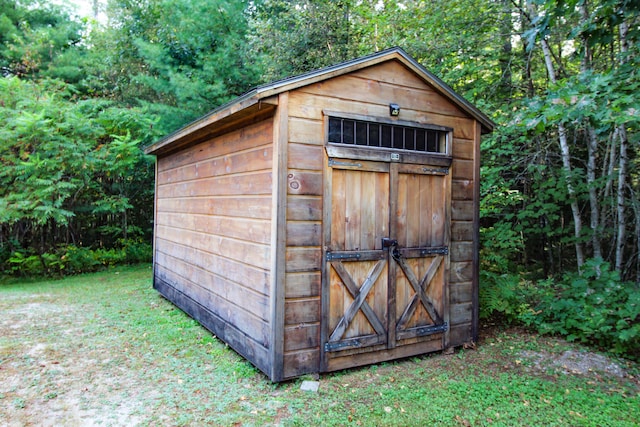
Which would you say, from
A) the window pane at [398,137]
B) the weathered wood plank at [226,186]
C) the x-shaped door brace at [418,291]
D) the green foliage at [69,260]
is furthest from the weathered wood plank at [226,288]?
the green foliage at [69,260]

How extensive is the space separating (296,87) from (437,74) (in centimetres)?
481

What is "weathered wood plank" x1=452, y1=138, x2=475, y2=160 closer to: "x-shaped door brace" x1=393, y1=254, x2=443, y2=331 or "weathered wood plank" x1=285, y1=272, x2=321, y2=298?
"x-shaped door brace" x1=393, y1=254, x2=443, y2=331

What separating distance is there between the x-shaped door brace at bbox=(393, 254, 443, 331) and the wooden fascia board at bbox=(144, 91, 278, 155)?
5.79ft

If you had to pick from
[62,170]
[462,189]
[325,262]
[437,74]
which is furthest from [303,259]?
[62,170]

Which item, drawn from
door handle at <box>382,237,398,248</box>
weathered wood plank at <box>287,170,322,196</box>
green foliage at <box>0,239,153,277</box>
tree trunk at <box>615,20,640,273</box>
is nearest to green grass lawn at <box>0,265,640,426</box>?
door handle at <box>382,237,398,248</box>

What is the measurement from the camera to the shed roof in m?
3.20

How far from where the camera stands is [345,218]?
3.51 metres

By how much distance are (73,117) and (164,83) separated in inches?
104

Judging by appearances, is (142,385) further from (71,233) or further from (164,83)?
(164,83)

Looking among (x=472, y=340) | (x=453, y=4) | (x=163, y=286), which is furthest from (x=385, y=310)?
(x=453, y=4)

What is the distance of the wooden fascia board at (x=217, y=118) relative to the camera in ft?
10.6

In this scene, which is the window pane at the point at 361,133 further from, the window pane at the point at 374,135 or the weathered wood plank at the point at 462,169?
the weathered wood plank at the point at 462,169

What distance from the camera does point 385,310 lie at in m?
3.70

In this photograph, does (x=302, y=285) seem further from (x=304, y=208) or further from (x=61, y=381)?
(x=61, y=381)
